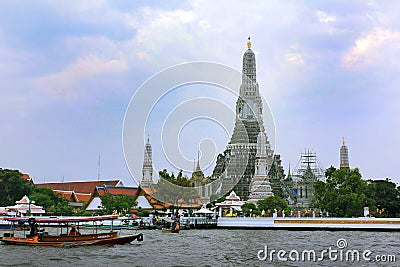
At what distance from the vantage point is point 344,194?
46219 millimetres

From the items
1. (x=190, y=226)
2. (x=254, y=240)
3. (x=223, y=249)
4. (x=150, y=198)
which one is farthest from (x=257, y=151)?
(x=223, y=249)

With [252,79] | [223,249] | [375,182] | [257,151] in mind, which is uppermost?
[252,79]

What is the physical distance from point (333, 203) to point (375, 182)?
10.6 metres

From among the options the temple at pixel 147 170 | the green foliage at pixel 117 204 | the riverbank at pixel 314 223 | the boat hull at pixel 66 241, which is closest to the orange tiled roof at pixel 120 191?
the temple at pixel 147 170

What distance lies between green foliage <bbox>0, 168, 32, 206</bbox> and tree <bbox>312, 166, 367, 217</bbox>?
31.9 m

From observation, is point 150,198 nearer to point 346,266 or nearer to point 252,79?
point 252,79

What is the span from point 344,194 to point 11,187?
114 ft

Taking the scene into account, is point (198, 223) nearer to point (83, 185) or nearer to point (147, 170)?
point (147, 170)

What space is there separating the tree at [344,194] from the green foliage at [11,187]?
31.9 m

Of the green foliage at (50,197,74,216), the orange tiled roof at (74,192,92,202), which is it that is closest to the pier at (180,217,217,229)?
the green foliage at (50,197,74,216)

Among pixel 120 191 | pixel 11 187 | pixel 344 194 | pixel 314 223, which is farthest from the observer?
pixel 120 191

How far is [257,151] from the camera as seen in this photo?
71.6m

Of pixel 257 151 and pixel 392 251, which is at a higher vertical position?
pixel 257 151

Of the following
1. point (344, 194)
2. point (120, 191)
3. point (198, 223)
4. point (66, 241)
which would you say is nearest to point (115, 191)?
point (120, 191)
